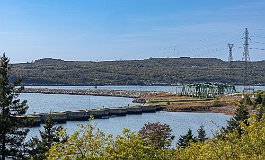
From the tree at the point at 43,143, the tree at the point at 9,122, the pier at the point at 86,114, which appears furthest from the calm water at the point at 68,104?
the tree at the point at 9,122

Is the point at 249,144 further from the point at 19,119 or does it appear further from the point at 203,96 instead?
the point at 203,96

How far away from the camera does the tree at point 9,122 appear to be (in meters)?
28.7

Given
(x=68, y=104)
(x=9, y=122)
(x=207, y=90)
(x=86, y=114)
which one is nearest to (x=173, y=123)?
(x=86, y=114)

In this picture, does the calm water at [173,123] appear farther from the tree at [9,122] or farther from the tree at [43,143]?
the tree at [9,122]

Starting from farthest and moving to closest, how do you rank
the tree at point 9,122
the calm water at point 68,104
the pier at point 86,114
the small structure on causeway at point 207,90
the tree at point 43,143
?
the small structure on causeway at point 207,90 → the calm water at point 68,104 → the pier at point 86,114 → the tree at point 43,143 → the tree at point 9,122

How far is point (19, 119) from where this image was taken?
98.0 feet

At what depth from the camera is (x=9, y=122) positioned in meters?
28.5

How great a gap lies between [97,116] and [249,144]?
90478mm

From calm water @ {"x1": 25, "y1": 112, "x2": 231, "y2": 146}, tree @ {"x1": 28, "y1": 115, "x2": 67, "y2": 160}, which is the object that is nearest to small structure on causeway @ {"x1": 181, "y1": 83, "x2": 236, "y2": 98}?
calm water @ {"x1": 25, "y1": 112, "x2": 231, "y2": 146}

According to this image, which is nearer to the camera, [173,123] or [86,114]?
[173,123]

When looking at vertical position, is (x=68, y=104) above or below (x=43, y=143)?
below

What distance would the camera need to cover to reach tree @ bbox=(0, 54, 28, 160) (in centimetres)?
2866

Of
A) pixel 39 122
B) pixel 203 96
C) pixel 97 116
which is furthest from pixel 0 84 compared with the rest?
pixel 203 96

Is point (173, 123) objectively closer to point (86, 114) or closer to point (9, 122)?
point (86, 114)
